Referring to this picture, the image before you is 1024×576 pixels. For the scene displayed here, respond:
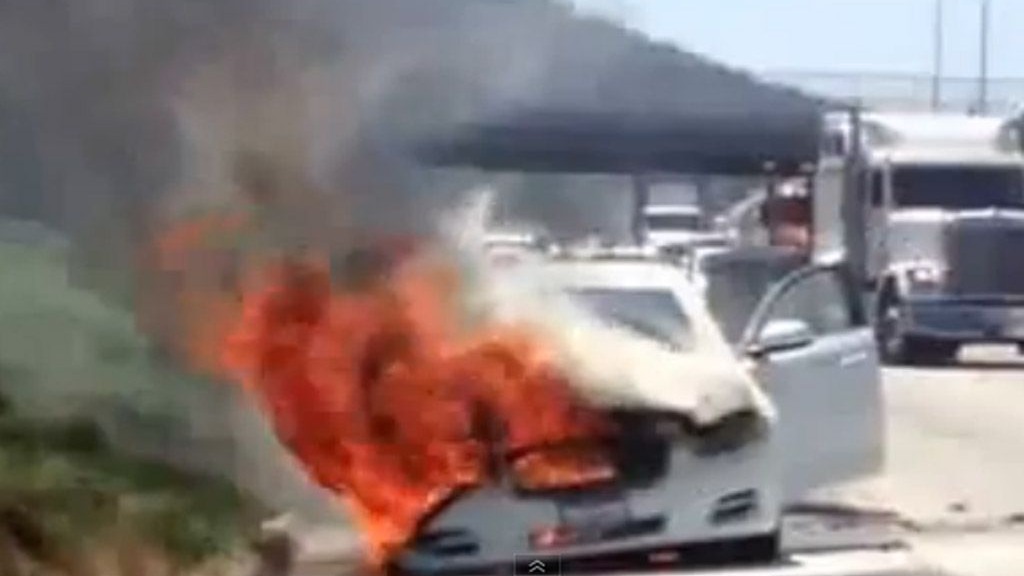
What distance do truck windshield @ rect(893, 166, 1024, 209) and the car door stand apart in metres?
16.9

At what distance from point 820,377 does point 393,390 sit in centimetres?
367

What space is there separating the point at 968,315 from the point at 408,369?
23.2 metres

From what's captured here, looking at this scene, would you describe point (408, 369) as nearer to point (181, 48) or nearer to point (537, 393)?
point (537, 393)

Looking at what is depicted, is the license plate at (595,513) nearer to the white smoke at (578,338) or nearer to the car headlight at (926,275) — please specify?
the white smoke at (578,338)

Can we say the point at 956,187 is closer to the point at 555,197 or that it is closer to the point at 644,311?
the point at 644,311

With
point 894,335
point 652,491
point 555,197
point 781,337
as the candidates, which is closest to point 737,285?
point 781,337

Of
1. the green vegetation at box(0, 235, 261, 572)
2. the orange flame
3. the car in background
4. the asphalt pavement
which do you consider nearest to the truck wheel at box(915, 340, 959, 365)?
the asphalt pavement

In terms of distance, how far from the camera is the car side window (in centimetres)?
1484

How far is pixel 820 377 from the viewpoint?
555 inches

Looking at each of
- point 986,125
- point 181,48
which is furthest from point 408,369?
point 986,125

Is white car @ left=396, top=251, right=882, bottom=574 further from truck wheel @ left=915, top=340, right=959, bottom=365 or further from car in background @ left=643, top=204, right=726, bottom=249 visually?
truck wheel @ left=915, top=340, right=959, bottom=365

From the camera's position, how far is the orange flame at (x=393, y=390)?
10.8 m

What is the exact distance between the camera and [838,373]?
1432cm

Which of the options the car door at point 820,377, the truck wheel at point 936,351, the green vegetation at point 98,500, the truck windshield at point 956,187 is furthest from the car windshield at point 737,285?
the truck wheel at point 936,351
